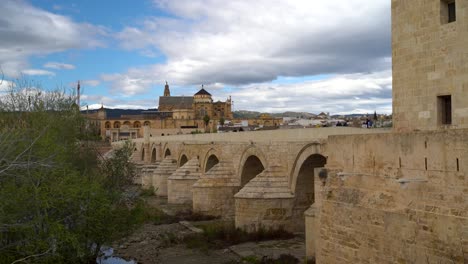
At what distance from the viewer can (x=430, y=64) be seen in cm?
677

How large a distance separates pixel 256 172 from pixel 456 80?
10.0 meters

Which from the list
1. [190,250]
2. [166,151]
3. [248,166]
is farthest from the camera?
[166,151]

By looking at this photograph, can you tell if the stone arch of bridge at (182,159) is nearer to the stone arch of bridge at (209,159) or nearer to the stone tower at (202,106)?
the stone arch of bridge at (209,159)

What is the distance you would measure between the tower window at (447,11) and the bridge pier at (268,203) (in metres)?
6.65

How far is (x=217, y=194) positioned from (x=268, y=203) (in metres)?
4.23

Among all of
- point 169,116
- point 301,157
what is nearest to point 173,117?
point 169,116

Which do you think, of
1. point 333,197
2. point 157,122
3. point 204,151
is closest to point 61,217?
point 333,197

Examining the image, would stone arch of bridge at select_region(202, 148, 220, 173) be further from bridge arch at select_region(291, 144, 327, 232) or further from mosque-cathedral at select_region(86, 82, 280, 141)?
mosque-cathedral at select_region(86, 82, 280, 141)

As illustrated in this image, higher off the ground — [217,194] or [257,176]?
[257,176]

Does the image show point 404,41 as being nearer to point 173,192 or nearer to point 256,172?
point 256,172

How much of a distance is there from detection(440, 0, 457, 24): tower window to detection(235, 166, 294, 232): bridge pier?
665 cm

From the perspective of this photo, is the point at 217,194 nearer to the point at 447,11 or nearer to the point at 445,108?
the point at 445,108

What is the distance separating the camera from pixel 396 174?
6355 mm

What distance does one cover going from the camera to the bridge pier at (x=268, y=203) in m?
12.5
